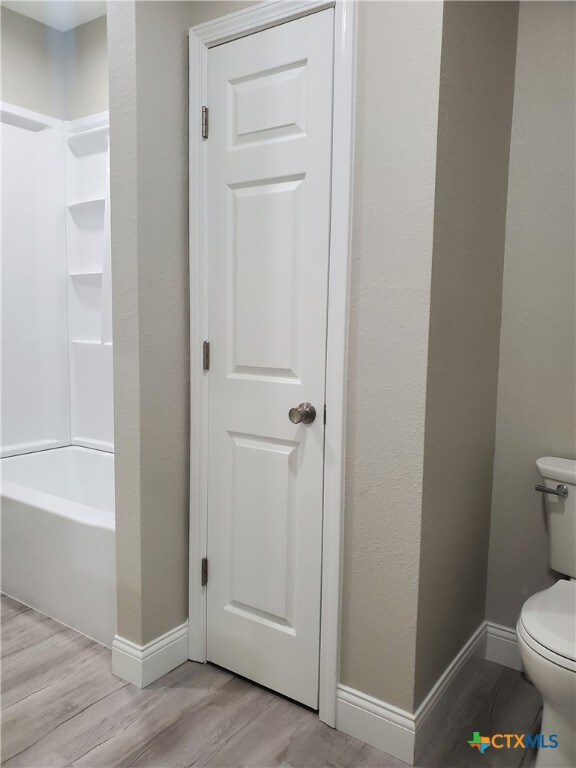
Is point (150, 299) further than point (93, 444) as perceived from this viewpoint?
No

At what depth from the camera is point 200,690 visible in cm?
196

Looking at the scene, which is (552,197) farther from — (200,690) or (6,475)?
(6,475)

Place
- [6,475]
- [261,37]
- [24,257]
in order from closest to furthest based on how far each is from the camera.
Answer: [261,37], [6,475], [24,257]

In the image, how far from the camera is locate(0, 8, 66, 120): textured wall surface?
2953 millimetres

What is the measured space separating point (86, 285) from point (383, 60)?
226 centimetres

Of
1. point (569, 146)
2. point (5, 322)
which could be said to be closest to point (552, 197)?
point (569, 146)

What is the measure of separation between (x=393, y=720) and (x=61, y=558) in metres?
1.37

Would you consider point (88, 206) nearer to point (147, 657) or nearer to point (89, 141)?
point (89, 141)

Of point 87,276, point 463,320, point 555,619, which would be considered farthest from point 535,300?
point 87,276

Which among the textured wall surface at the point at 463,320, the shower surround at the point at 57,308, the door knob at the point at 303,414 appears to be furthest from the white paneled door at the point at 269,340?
the shower surround at the point at 57,308

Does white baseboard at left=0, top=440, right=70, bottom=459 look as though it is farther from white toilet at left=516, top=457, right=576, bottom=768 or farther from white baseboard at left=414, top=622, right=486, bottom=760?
white toilet at left=516, top=457, right=576, bottom=768

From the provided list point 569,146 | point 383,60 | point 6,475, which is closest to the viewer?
point 383,60

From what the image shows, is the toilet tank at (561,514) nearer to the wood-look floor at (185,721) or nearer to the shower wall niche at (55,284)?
the wood-look floor at (185,721)

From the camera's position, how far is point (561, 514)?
188cm
